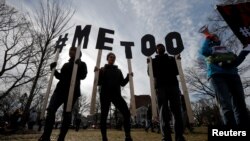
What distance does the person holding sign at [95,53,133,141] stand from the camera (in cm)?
455

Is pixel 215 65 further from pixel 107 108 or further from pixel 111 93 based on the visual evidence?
pixel 107 108

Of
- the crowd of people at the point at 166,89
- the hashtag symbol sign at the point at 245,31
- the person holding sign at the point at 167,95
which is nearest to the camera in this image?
the crowd of people at the point at 166,89

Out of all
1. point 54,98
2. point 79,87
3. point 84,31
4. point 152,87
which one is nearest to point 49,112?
point 54,98

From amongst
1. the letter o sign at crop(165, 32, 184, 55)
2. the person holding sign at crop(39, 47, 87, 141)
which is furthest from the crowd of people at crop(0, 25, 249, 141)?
the letter o sign at crop(165, 32, 184, 55)

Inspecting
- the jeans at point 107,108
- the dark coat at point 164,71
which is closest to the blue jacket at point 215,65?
the dark coat at point 164,71

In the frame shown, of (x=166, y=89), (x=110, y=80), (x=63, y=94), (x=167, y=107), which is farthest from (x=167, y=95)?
(x=63, y=94)

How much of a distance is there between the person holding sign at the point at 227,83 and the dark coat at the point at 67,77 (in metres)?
2.56

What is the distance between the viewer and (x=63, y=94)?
454 centimetres

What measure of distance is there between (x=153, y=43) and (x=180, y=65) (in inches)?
43.0

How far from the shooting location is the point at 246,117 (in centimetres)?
345

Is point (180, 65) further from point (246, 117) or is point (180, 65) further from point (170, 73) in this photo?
point (246, 117)

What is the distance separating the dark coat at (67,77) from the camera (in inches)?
179

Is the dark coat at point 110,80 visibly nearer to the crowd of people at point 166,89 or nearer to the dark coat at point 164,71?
the crowd of people at point 166,89

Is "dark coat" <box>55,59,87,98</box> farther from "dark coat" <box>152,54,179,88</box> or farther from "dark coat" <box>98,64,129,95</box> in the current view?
"dark coat" <box>152,54,179,88</box>
